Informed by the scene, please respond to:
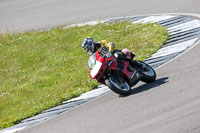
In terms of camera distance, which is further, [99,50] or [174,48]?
[174,48]

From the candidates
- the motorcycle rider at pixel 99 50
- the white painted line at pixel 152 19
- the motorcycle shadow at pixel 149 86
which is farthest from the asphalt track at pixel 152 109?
the white painted line at pixel 152 19

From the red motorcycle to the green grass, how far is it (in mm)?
2178

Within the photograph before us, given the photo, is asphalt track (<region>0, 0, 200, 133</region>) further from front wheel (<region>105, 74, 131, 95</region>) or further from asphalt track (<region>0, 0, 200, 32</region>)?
asphalt track (<region>0, 0, 200, 32</region>)

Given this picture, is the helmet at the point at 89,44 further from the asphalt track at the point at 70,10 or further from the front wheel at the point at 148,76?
the asphalt track at the point at 70,10

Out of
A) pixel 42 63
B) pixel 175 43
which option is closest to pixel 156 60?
pixel 175 43

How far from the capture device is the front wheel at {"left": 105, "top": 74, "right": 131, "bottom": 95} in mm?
10234

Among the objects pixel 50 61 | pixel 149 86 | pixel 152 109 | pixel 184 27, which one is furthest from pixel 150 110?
pixel 50 61

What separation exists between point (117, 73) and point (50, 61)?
6906 millimetres

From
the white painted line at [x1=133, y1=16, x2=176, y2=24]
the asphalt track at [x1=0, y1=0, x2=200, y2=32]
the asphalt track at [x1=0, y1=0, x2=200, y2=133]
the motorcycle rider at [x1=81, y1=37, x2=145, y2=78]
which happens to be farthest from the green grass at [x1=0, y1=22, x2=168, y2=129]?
the motorcycle rider at [x1=81, y1=37, x2=145, y2=78]

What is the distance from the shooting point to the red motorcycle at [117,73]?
10.3 meters

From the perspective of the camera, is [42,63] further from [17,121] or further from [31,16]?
[31,16]

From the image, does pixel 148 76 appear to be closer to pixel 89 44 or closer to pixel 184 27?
pixel 89 44

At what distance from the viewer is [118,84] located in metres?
10.5

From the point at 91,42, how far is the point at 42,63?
694 cm
